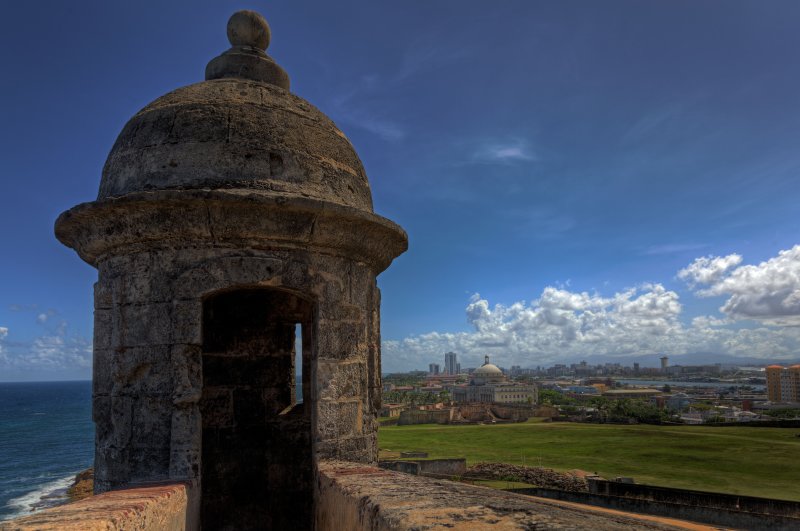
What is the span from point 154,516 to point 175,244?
5.05 feet

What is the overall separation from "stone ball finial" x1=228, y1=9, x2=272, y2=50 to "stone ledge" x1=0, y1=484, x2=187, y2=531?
3.16 metres

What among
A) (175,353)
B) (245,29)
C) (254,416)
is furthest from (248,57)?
(254,416)

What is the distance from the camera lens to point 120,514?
6.80 feet

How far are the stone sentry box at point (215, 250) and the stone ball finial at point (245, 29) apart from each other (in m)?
0.01

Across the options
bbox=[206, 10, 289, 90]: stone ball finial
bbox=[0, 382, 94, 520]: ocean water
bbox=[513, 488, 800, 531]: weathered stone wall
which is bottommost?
bbox=[0, 382, 94, 520]: ocean water

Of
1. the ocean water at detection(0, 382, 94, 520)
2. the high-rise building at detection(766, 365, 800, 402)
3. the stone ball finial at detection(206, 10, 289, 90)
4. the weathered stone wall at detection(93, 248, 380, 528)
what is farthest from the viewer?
the high-rise building at detection(766, 365, 800, 402)

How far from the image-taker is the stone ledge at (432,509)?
178 centimetres

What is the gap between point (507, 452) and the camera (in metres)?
35.8

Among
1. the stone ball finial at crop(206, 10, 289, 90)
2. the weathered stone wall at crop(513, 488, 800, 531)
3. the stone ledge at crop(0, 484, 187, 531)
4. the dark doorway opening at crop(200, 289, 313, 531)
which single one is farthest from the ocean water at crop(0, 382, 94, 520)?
the stone ledge at crop(0, 484, 187, 531)

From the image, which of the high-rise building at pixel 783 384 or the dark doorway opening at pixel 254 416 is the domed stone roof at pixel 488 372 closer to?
the high-rise building at pixel 783 384

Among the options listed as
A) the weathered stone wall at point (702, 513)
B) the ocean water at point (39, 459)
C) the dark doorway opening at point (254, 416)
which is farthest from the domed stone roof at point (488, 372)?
the dark doorway opening at point (254, 416)

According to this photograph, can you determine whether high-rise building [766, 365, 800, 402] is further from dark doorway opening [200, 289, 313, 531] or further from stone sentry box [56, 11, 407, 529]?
stone sentry box [56, 11, 407, 529]

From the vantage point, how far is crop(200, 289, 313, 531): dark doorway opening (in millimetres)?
5125

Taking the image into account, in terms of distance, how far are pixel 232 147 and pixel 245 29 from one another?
1.34 m
